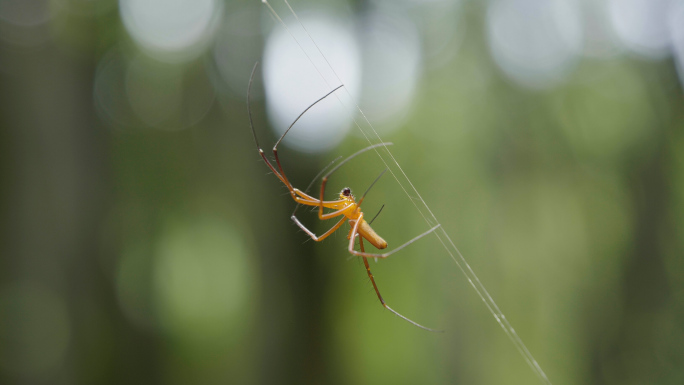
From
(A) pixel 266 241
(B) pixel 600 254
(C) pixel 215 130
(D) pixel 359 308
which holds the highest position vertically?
(C) pixel 215 130

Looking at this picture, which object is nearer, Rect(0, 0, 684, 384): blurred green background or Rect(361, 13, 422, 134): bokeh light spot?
Rect(0, 0, 684, 384): blurred green background

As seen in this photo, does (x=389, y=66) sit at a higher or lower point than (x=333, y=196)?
higher

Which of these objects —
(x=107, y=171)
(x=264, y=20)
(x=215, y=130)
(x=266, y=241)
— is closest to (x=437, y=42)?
(x=264, y=20)

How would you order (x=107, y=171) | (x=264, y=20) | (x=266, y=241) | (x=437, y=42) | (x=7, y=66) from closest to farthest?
(x=7, y=66) → (x=107, y=171) → (x=266, y=241) → (x=264, y=20) → (x=437, y=42)

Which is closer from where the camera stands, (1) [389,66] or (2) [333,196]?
(2) [333,196]

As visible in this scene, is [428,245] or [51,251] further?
[428,245]

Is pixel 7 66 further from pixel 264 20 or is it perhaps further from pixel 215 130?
pixel 264 20

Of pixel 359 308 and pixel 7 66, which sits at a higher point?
pixel 7 66

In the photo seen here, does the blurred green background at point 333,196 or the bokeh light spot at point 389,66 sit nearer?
the blurred green background at point 333,196
